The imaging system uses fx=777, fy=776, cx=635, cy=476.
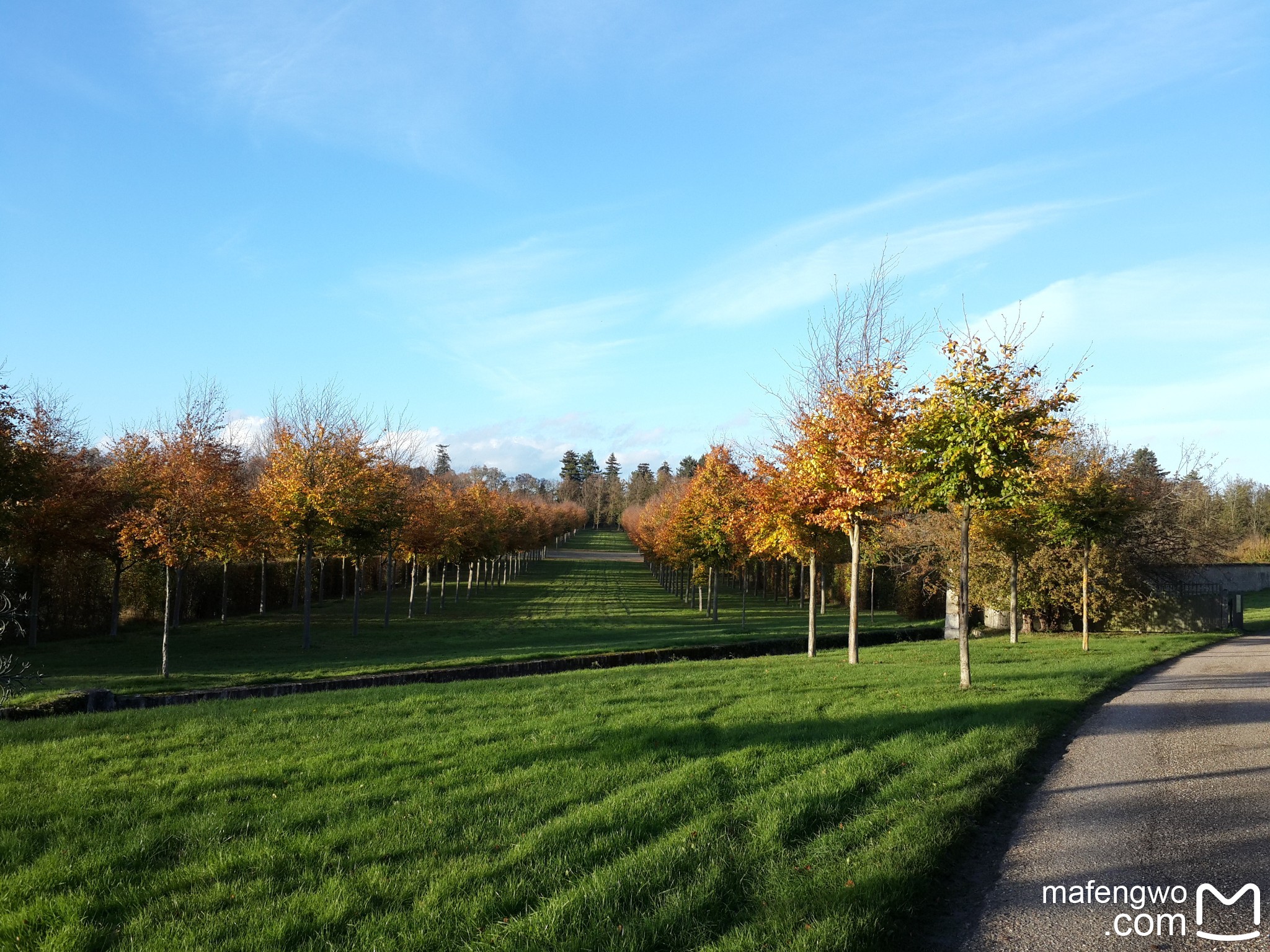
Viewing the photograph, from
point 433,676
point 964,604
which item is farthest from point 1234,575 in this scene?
point 433,676

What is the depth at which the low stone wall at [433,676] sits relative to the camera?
494 inches

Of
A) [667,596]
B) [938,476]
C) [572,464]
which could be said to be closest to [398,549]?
[667,596]

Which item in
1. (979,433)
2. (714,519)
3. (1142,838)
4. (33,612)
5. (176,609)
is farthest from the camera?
(714,519)

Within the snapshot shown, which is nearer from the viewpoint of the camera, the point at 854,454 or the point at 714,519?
the point at 854,454

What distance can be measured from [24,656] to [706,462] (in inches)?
1005

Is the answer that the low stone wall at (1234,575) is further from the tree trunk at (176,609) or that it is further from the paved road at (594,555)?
the paved road at (594,555)

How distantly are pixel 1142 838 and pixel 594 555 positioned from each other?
10220 cm

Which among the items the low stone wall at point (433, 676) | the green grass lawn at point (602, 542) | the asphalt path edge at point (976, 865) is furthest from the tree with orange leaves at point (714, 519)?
the green grass lawn at point (602, 542)

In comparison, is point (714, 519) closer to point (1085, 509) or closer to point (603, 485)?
point (1085, 509)

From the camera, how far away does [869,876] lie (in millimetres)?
4770

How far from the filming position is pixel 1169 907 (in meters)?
4.52

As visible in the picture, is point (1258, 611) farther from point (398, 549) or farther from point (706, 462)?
point (398, 549)

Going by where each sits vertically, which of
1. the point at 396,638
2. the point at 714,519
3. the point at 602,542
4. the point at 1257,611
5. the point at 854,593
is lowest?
the point at 396,638

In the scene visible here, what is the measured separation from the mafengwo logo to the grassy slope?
52.3ft
